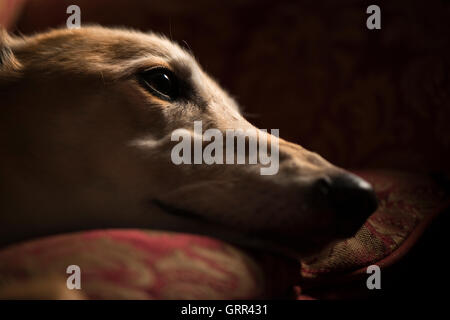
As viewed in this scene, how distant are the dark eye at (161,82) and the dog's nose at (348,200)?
467mm

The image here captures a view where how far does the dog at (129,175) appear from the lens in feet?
2.31

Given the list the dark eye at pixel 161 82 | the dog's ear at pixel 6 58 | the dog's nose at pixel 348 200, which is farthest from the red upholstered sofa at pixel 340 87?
the dog's ear at pixel 6 58

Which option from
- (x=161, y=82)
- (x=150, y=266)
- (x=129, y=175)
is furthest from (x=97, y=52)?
(x=150, y=266)

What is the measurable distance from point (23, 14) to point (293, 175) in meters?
1.91

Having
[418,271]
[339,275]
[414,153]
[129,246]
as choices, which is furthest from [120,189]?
[414,153]

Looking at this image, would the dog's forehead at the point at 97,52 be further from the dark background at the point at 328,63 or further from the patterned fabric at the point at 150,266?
the dark background at the point at 328,63

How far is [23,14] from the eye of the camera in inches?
77.5

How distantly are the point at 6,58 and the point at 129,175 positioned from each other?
497mm

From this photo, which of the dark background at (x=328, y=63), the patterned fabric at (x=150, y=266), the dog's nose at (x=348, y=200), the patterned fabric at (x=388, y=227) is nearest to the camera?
the patterned fabric at (x=150, y=266)

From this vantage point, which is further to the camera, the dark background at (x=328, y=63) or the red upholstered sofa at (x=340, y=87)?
the dark background at (x=328, y=63)
